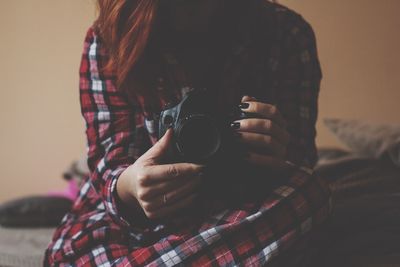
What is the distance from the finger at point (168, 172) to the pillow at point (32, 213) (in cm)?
57

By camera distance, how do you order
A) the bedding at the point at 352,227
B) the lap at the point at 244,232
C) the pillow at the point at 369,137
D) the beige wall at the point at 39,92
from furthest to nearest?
the beige wall at the point at 39,92
the pillow at the point at 369,137
the bedding at the point at 352,227
the lap at the point at 244,232

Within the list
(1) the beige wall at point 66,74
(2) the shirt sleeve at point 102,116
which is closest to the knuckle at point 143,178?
(2) the shirt sleeve at point 102,116

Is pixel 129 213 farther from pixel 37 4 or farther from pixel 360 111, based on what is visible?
pixel 37 4

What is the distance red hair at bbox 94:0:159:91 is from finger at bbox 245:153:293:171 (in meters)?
0.22

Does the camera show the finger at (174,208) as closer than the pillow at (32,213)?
Yes

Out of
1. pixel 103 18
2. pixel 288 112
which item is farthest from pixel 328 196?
pixel 103 18

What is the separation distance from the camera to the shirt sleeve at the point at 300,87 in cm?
79

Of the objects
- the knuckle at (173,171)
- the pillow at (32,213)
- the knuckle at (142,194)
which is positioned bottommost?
the pillow at (32,213)

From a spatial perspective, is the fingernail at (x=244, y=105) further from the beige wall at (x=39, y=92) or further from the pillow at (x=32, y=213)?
the beige wall at (x=39, y=92)

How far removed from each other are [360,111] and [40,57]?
92 cm

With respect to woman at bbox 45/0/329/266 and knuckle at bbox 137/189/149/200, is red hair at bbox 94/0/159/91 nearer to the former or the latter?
woman at bbox 45/0/329/266

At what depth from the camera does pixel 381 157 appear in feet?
3.42

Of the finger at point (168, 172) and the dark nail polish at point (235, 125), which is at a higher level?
the dark nail polish at point (235, 125)

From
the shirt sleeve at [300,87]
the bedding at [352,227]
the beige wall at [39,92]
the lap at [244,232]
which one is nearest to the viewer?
the lap at [244,232]
